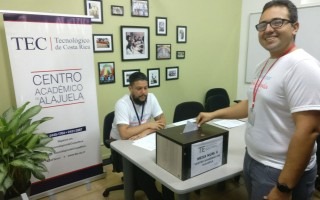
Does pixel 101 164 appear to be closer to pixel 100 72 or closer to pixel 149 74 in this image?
pixel 100 72

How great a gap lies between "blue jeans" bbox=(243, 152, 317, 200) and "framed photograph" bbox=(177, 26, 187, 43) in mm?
2691

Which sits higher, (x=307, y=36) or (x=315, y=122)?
(x=307, y=36)

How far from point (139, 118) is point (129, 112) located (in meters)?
0.15

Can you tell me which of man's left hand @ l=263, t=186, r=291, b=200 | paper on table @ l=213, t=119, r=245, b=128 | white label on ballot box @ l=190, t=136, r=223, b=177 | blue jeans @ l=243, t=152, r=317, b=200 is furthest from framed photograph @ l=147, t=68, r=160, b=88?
man's left hand @ l=263, t=186, r=291, b=200

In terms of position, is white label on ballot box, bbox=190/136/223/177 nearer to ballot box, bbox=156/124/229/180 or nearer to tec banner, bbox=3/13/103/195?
ballot box, bbox=156/124/229/180

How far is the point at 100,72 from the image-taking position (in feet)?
9.92

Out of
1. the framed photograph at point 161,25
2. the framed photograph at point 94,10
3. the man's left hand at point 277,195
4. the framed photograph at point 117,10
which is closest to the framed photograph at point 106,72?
the framed photograph at point 94,10

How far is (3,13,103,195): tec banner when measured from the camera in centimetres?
228

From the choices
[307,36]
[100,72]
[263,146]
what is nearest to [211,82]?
[307,36]

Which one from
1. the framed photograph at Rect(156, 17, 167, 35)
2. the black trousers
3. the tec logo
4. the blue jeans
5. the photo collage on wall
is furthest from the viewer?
the framed photograph at Rect(156, 17, 167, 35)

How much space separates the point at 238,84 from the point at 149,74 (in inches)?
78.5

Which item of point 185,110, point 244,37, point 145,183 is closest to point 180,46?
point 185,110

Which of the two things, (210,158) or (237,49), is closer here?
(210,158)

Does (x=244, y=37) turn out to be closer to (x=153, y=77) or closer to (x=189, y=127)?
(x=153, y=77)
